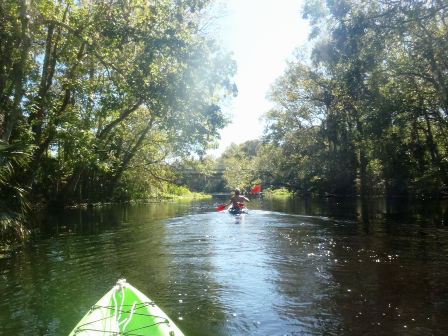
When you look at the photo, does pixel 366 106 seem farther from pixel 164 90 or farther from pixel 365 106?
pixel 164 90

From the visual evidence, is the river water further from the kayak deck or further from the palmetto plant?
the kayak deck

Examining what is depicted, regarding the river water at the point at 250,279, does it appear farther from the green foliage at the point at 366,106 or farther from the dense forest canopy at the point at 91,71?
the green foliage at the point at 366,106

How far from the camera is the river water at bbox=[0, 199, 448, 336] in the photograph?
20.9 feet

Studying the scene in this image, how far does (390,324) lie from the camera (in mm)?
6102

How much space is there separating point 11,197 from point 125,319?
28.6 ft

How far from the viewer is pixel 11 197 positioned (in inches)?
479

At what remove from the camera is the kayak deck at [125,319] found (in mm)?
4773

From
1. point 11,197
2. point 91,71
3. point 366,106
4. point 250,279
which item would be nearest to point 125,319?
point 250,279

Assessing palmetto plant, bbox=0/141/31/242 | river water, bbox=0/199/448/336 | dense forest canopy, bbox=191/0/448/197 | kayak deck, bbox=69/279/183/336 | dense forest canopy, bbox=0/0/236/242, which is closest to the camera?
kayak deck, bbox=69/279/183/336

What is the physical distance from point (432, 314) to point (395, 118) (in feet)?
86.0

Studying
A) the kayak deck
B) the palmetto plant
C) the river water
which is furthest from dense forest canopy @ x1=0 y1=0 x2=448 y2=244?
the kayak deck

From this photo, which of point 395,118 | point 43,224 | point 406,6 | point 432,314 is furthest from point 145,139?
point 432,314

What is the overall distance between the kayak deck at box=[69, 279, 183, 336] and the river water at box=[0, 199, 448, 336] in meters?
1.01

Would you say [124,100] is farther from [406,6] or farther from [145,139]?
[145,139]
